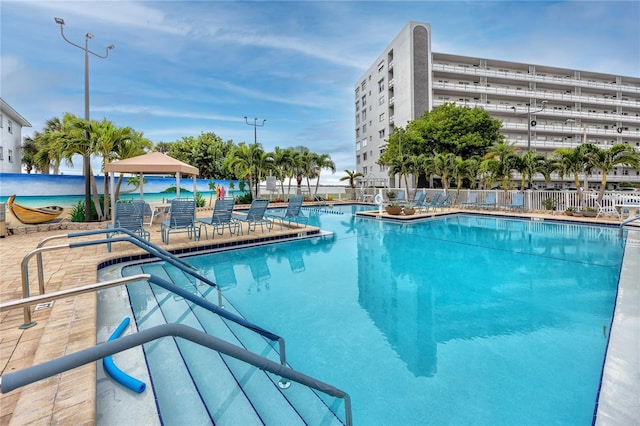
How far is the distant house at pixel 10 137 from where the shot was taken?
19.7 metres

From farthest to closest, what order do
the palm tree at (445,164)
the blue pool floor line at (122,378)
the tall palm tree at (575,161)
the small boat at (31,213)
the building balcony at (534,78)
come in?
the building balcony at (534,78)
the palm tree at (445,164)
the tall palm tree at (575,161)
the small boat at (31,213)
the blue pool floor line at (122,378)

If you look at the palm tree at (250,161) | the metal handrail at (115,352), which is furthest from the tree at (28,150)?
the metal handrail at (115,352)

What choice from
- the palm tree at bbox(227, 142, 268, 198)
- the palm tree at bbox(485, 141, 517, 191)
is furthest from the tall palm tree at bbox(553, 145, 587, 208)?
the palm tree at bbox(227, 142, 268, 198)

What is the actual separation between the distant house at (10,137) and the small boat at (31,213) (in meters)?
13.4

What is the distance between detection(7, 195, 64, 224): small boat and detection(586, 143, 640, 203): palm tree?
22467mm

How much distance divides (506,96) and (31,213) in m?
46.5

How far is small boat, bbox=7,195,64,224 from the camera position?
10070mm

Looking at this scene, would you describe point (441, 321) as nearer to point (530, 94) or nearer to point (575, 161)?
point (575, 161)

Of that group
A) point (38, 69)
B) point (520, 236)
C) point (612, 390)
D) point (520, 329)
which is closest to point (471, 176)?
point (520, 236)

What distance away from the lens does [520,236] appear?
10742 millimetres

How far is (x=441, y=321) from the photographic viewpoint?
4.22m

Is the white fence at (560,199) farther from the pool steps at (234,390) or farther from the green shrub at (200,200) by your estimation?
the pool steps at (234,390)

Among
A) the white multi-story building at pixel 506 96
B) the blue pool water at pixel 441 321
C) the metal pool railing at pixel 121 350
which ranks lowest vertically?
the blue pool water at pixel 441 321

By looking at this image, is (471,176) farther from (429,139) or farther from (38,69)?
(38,69)
